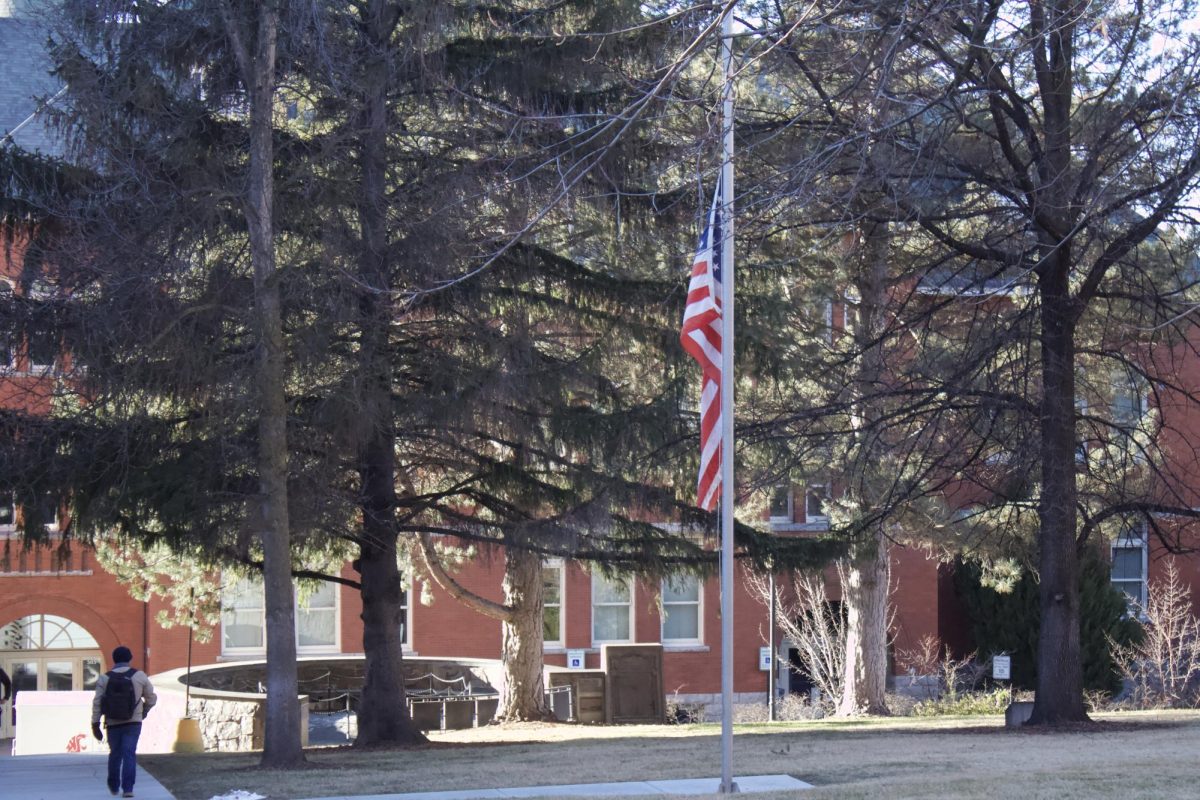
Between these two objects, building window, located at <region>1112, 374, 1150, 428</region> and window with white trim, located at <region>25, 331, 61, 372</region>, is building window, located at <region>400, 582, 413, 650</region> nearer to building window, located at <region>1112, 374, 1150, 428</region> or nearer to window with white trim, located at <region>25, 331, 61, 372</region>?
building window, located at <region>1112, 374, 1150, 428</region>

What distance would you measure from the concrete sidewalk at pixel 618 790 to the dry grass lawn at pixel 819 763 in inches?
11.1

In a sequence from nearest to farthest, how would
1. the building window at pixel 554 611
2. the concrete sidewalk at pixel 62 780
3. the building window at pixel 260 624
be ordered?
the concrete sidewalk at pixel 62 780 → the building window at pixel 260 624 → the building window at pixel 554 611

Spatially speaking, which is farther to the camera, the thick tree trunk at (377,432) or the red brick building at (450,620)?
the red brick building at (450,620)

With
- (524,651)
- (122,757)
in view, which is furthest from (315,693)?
(122,757)

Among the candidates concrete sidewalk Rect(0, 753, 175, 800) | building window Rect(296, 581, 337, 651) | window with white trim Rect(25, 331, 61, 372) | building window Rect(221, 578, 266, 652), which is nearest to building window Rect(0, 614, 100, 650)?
building window Rect(221, 578, 266, 652)

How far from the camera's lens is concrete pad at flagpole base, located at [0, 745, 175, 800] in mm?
11797

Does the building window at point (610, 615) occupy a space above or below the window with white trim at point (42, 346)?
below

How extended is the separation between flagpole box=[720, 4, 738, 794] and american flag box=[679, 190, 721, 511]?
6 cm

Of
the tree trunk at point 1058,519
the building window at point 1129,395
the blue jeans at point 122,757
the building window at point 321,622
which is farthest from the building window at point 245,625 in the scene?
the tree trunk at point 1058,519

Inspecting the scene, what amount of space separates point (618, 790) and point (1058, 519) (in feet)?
24.2

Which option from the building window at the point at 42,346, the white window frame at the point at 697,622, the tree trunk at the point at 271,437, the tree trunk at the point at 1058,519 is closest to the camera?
the tree trunk at the point at 271,437

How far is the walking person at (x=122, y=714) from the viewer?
11.7m

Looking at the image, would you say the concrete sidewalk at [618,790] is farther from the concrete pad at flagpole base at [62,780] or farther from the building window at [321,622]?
the building window at [321,622]

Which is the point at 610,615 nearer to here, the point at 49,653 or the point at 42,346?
the point at 49,653
